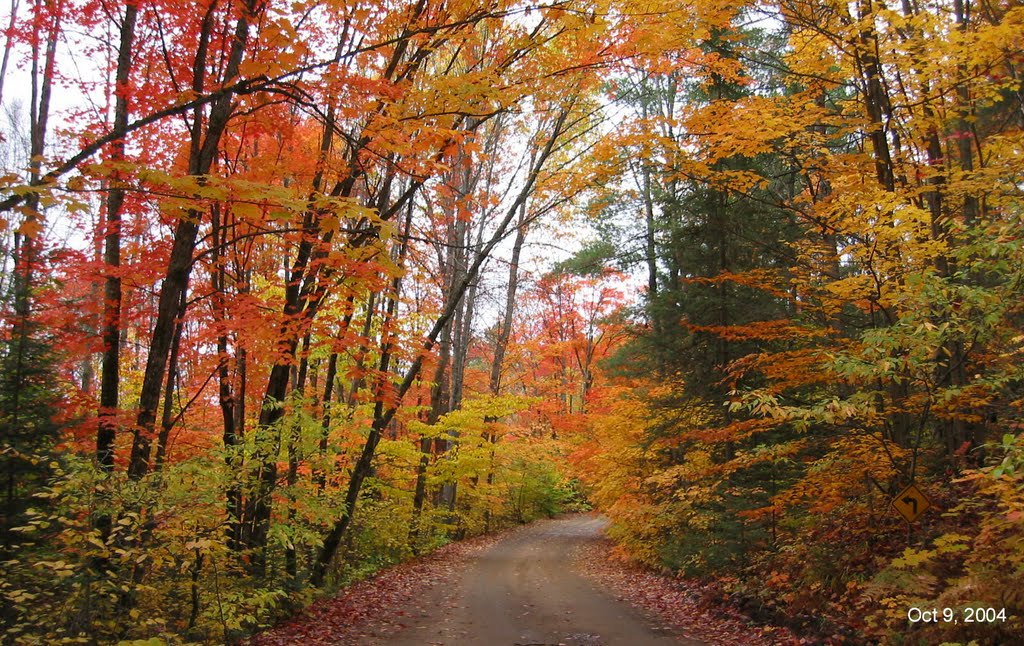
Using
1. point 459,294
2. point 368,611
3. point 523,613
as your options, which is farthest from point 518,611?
point 459,294

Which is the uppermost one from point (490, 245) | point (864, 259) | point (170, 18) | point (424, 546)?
point (170, 18)

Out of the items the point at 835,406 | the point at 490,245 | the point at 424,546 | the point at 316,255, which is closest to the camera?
the point at 835,406

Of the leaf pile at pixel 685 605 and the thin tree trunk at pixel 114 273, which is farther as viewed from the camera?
the leaf pile at pixel 685 605

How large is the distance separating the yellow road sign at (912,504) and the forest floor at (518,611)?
1968 millimetres

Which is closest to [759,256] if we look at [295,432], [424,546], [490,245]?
[490,245]

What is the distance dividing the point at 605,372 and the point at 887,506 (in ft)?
33.0

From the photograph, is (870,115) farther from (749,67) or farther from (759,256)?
(749,67)

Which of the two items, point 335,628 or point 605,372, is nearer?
point 335,628

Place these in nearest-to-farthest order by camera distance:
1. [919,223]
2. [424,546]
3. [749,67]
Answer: [919,223]
[424,546]
[749,67]

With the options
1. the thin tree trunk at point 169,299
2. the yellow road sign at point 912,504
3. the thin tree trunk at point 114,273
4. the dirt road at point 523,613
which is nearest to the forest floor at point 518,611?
the dirt road at point 523,613

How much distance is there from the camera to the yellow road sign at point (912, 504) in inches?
237

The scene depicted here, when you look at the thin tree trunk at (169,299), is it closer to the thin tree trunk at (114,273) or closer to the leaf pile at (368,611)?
the thin tree trunk at (114,273)

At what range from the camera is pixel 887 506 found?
298 inches

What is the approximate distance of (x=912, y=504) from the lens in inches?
239
